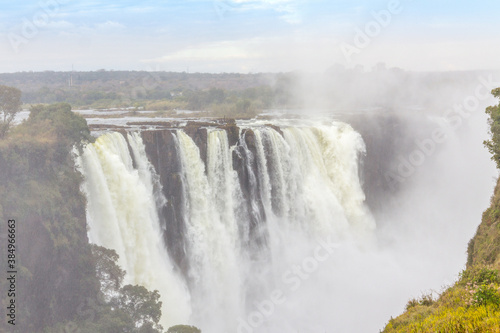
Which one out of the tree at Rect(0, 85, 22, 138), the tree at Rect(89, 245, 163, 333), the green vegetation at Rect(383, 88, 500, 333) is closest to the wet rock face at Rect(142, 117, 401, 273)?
the tree at Rect(89, 245, 163, 333)

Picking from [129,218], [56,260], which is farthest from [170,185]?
[56,260]

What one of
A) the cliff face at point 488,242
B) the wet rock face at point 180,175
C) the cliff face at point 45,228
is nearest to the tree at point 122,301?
the cliff face at point 45,228

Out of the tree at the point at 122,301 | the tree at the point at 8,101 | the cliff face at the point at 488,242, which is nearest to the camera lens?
the cliff face at the point at 488,242

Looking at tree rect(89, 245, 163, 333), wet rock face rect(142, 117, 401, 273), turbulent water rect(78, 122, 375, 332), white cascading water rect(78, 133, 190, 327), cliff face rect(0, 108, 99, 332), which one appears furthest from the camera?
wet rock face rect(142, 117, 401, 273)

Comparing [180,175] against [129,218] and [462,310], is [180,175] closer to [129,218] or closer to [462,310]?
[129,218]

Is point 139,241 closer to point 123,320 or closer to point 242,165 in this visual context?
point 123,320

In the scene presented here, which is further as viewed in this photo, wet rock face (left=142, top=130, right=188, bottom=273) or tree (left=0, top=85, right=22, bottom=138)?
wet rock face (left=142, top=130, right=188, bottom=273)

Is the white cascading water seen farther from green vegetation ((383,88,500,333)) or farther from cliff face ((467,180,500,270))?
cliff face ((467,180,500,270))

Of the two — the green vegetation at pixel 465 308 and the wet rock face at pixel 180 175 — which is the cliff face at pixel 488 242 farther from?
the wet rock face at pixel 180 175
